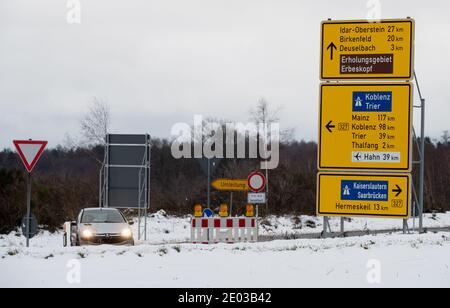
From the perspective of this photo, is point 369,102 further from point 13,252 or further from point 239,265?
point 13,252

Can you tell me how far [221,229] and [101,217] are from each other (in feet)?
12.0

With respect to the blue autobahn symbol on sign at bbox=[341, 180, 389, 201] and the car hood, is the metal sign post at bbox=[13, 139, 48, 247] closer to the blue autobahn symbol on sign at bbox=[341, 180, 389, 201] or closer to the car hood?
the car hood

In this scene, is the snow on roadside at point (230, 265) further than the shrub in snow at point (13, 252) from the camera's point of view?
No

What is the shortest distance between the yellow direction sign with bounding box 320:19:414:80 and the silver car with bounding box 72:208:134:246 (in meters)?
6.73

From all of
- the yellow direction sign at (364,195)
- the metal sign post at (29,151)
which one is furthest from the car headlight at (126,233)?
the yellow direction sign at (364,195)

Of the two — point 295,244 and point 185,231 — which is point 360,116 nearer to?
point 295,244

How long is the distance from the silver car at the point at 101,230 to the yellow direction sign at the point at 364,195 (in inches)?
207

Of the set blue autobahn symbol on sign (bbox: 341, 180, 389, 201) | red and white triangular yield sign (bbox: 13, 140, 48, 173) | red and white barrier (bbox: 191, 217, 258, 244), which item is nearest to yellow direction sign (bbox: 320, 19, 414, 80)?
blue autobahn symbol on sign (bbox: 341, 180, 389, 201)

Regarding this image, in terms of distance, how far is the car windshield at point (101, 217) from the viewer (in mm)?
19938

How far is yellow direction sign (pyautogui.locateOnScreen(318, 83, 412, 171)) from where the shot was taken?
19.0m

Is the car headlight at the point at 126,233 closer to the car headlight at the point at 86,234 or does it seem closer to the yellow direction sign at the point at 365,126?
the car headlight at the point at 86,234
